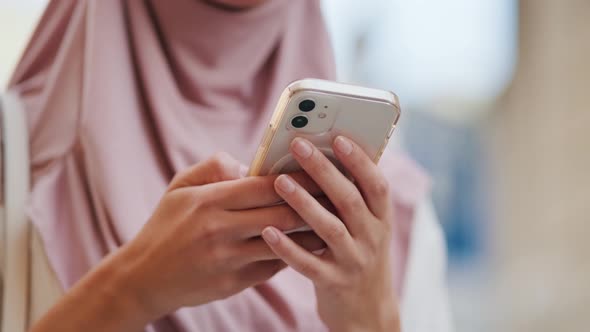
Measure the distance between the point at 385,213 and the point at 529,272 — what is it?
2.38m

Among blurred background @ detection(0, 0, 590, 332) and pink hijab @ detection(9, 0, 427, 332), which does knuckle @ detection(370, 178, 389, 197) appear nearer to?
pink hijab @ detection(9, 0, 427, 332)

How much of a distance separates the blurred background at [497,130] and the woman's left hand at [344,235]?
1941 mm

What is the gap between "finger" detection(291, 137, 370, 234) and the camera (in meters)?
0.47

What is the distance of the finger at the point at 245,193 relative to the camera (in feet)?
1.59

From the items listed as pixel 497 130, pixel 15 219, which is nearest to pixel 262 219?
pixel 15 219

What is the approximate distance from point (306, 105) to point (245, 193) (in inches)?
3.1

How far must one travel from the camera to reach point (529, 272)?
106 inches

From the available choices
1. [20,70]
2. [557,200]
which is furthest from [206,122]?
[557,200]

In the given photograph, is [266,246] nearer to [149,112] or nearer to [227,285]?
[227,285]

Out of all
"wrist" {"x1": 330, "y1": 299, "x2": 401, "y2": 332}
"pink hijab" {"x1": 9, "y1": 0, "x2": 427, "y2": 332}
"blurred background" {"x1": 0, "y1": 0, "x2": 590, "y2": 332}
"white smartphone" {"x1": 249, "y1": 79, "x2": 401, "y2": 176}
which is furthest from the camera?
"blurred background" {"x1": 0, "y1": 0, "x2": 590, "y2": 332}

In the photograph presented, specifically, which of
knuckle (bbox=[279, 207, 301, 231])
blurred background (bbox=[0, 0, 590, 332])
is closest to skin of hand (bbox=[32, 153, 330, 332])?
knuckle (bbox=[279, 207, 301, 231])

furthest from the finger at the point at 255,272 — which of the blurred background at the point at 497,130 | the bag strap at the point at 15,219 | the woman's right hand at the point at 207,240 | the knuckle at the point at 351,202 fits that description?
the blurred background at the point at 497,130

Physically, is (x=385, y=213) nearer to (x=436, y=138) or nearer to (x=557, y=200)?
(x=557, y=200)

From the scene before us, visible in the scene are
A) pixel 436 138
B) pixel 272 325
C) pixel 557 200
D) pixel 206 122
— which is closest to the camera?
pixel 272 325
